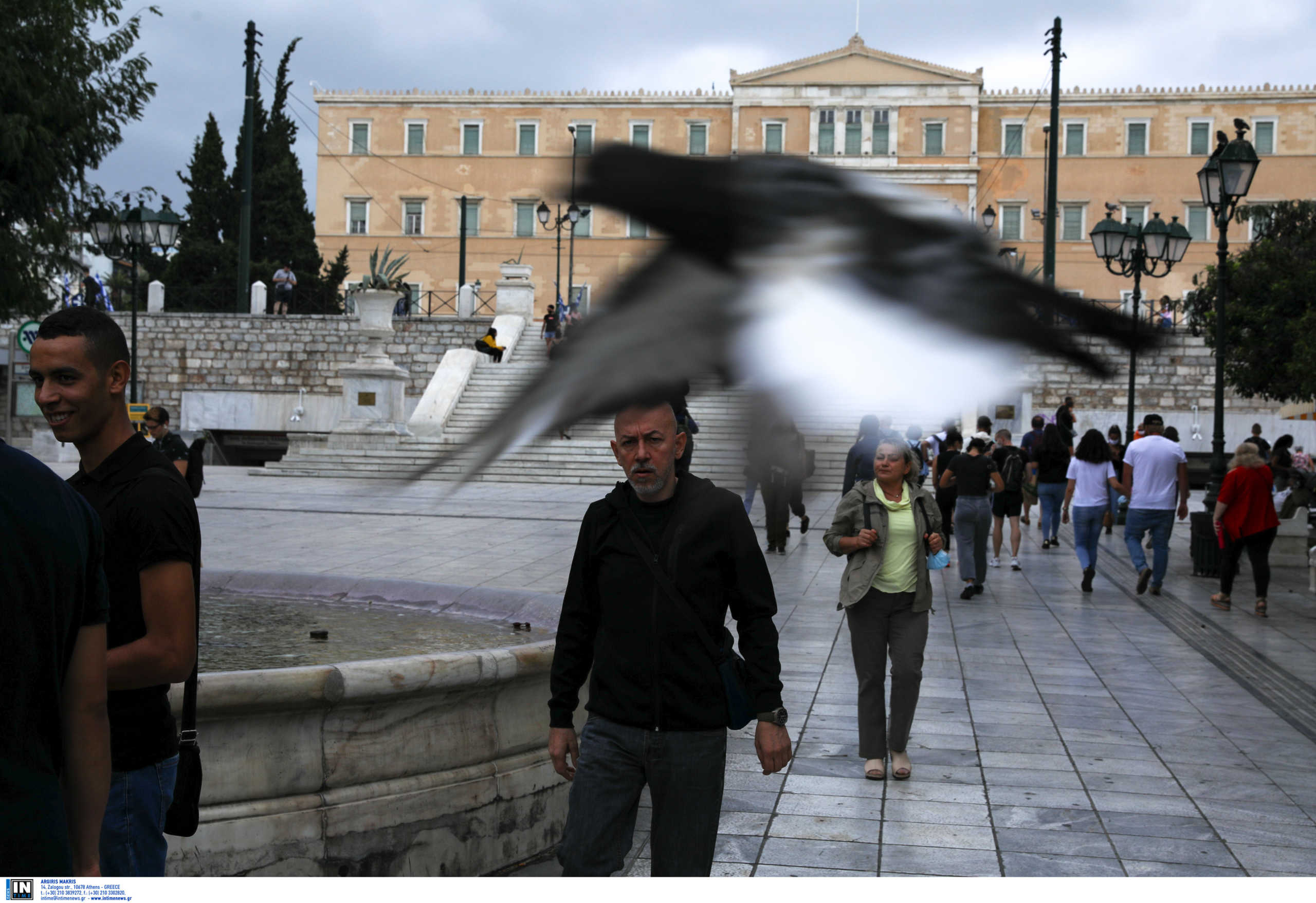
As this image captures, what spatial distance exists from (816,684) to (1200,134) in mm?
5550

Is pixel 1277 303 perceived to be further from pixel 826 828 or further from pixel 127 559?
pixel 127 559

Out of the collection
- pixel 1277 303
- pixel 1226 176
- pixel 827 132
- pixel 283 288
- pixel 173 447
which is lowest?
pixel 173 447

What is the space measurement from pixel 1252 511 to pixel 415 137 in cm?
972

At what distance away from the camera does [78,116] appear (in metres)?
11.7

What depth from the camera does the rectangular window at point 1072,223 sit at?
1360 millimetres

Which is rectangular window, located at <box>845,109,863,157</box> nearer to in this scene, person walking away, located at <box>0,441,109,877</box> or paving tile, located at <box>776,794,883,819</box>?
person walking away, located at <box>0,441,109,877</box>

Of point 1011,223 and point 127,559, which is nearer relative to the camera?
point 1011,223

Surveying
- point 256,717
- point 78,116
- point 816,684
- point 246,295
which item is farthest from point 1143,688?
point 246,295

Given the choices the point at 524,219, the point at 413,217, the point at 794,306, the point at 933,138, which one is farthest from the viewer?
the point at 413,217

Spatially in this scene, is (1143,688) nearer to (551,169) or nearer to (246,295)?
(551,169)

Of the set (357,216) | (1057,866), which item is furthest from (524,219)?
(1057,866)

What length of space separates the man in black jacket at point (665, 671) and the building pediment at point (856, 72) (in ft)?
5.07

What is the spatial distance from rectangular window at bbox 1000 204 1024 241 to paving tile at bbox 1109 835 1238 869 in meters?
3.79

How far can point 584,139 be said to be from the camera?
1320 millimetres
